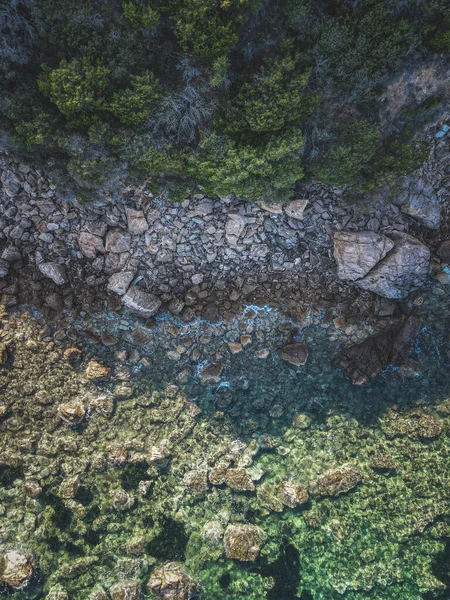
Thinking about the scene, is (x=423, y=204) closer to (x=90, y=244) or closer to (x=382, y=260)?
(x=382, y=260)

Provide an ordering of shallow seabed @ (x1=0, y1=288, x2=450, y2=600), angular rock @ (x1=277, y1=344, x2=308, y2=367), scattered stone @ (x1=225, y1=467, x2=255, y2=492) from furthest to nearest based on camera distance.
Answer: angular rock @ (x1=277, y1=344, x2=308, y2=367)
scattered stone @ (x1=225, y1=467, x2=255, y2=492)
shallow seabed @ (x1=0, y1=288, x2=450, y2=600)

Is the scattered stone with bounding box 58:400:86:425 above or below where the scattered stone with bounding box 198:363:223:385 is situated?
below

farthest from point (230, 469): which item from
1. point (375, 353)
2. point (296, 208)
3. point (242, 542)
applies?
point (296, 208)

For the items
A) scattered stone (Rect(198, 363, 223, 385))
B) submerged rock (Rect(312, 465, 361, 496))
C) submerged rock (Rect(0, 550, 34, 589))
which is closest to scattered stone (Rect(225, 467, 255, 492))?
submerged rock (Rect(312, 465, 361, 496))

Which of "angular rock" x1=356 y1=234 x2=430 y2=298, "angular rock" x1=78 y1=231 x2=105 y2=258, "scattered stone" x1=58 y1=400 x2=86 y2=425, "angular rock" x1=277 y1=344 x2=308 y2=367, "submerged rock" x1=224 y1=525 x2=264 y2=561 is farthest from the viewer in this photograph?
"angular rock" x1=277 y1=344 x2=308 y2=367

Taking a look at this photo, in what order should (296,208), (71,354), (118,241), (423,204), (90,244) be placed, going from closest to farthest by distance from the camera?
(296,208)
(423,204)
(118,241)
(90,244)
(71,354)

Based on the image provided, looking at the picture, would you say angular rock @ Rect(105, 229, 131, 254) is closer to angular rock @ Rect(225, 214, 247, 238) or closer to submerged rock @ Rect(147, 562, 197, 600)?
angular rock @ Rect(225, 214, 247, 238)
